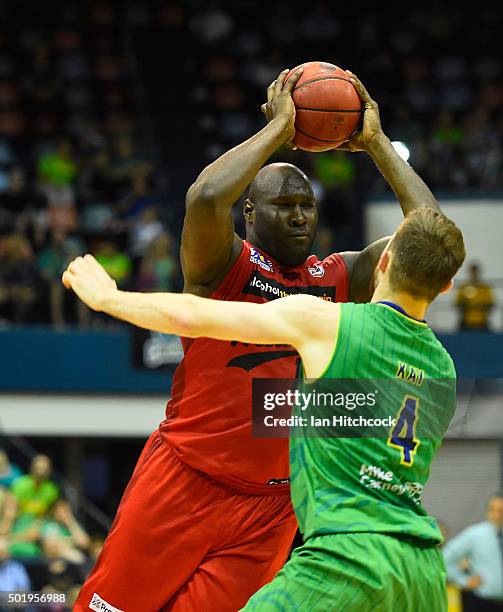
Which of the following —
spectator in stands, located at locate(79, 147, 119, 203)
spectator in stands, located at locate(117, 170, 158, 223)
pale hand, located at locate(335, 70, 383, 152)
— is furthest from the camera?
spectator in stands, located at locate(79, 147, 119, 203)

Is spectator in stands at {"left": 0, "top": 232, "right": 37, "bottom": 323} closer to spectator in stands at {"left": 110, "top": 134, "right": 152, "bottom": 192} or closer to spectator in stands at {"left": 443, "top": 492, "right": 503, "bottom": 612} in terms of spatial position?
spectator in stands at {"left": 110, "top": 134, "right": 152, "bottom": 192}

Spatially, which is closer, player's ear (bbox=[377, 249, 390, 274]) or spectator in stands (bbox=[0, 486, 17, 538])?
player's ear (bbox=[377, 249, 390, 274])

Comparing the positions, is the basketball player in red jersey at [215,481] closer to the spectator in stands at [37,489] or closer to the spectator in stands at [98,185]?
the spectator in stands at [37,489]

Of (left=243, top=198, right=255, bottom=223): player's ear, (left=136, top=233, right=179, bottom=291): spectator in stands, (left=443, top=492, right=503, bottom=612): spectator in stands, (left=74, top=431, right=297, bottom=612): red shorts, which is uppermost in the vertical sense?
(left=243, top=198, right=255, bottom=223): player's ear

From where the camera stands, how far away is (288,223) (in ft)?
17.4

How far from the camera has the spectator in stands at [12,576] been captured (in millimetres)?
9591

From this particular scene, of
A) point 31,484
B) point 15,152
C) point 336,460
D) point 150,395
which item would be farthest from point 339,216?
point 336,460

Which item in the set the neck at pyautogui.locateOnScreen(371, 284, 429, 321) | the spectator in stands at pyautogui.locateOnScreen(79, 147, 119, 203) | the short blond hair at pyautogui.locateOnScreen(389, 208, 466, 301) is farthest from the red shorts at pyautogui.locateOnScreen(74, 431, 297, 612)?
the spectator in stands at pyautogui.locateOnScreen(79, 147, 119, 203)

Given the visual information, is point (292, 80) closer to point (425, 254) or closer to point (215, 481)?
point (425, 254)

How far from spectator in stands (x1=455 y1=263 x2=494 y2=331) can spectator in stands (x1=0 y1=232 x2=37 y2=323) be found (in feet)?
19.0

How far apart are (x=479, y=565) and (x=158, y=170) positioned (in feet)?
29.8

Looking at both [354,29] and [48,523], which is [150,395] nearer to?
[48,523]

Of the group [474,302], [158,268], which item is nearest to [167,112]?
[158,268]

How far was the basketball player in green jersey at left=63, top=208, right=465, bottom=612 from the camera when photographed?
12.3ft
